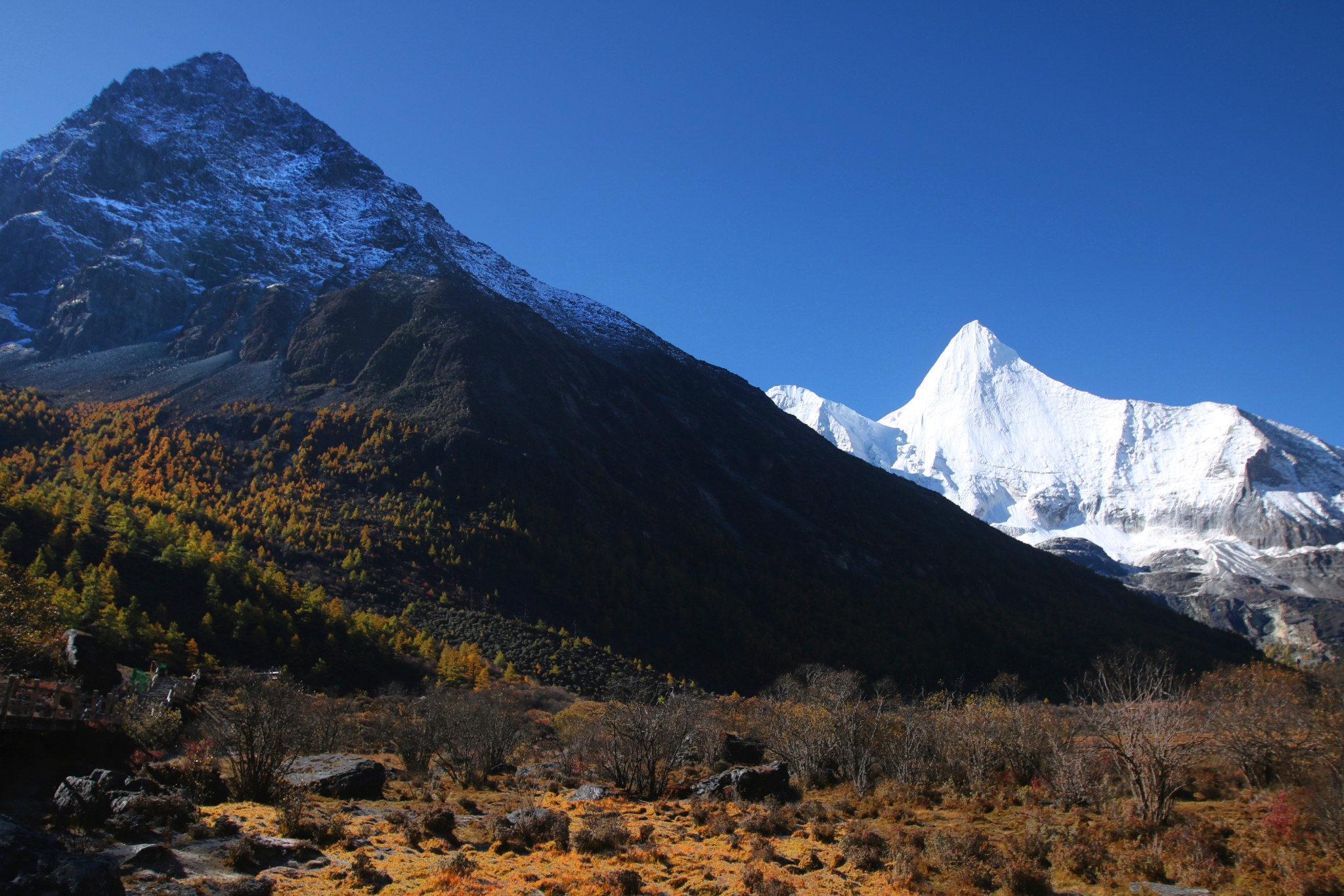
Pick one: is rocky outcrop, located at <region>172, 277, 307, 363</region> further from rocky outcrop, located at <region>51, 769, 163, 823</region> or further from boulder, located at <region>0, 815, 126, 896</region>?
boulder, located at <region>0, 815, 126, 896</region>

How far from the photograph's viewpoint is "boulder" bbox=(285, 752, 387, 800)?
24.5 meters

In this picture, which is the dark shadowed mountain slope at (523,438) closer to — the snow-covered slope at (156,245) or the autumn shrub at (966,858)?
the snow-covered slope at (156,245)

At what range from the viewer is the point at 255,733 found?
2205 centimetres

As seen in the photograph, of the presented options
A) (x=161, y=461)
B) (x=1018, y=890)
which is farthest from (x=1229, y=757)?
(x=161, y=461)

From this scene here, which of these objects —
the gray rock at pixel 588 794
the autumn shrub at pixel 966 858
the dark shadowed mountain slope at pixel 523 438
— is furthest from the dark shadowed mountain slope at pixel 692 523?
the autumn shrub at pixel 966 858

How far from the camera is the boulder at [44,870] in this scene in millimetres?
10039

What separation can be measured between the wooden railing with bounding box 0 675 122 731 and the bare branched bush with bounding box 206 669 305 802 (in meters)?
3.40

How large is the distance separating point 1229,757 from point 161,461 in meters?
116

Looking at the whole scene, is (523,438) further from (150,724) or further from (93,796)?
(93,796)

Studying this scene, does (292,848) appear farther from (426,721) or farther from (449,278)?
(449,278)

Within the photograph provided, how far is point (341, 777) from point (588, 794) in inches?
353

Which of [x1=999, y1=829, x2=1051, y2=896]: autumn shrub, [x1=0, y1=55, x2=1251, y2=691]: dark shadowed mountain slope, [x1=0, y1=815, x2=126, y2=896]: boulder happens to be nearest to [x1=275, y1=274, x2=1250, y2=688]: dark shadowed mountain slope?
[x1=0, y1=55, x2=1251, y2=691]: dark shadowed mountain slope

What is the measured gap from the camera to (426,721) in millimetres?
33812

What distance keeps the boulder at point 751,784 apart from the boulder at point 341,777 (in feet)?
40.8
